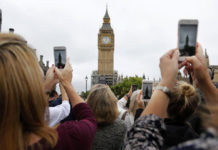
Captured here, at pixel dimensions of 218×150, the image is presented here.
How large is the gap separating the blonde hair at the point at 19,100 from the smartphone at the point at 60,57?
1.32m

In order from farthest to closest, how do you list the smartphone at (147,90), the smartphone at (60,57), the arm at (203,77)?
the smartphone at (147,90) < the smartphone at (60,57) < the arm at (203,77)

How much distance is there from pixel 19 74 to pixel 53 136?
1.28 ft

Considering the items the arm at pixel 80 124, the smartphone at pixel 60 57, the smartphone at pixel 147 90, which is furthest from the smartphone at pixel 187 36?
the smartphone at pixel 147 90

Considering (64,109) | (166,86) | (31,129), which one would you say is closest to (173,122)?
(166,86)

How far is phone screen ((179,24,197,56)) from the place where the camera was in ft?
5.56

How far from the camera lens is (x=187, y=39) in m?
1.75

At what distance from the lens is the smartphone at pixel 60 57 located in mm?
2596

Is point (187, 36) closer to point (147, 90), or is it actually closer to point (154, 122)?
point (154, 122)

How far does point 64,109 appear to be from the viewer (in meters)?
2.27

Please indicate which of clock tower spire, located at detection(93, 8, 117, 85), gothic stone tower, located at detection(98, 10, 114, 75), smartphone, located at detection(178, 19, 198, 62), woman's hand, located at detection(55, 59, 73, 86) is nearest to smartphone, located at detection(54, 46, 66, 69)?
woman's hand, located at detection(55, 59, 73, 86)

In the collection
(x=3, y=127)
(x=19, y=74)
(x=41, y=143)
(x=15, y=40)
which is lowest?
(x=41, y=143)

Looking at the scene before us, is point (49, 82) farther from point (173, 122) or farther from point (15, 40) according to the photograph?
point (173, 122)

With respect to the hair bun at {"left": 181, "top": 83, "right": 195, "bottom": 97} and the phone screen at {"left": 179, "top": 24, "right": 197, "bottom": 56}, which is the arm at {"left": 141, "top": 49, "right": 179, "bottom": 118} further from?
the hair bun at {"left": 181, "top": 83, "right": 195, "bottom": 97}

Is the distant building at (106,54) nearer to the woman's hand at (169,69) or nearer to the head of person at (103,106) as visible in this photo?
the head of person at (103,106)
